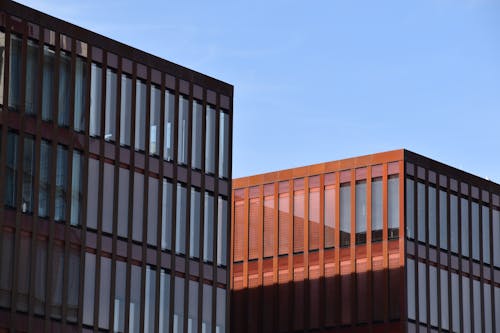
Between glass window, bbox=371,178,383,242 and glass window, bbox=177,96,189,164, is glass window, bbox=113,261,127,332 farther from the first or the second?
glass window, bbox=371,178,383,242

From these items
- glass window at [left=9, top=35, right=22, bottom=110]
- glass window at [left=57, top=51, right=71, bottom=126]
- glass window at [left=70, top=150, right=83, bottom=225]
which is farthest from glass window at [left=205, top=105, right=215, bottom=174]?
glass window at [left=9, top=35, right=22, bottom=110]

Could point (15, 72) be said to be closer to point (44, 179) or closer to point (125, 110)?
point (44, 179)

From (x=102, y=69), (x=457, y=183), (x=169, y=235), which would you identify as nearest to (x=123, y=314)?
(x=169, y=235)

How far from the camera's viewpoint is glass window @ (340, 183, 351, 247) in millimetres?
99750

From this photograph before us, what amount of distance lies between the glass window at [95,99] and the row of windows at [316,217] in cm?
2509

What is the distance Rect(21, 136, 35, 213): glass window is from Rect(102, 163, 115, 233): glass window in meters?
4.94

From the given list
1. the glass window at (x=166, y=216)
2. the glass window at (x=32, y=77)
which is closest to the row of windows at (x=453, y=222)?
the glass window at (x=166, y=216)

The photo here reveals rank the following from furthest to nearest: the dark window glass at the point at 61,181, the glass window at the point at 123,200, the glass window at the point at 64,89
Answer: the glass window at the point at 123,200 → the glass window at the point at 64,89 → the dark window glass at the point at 61,181

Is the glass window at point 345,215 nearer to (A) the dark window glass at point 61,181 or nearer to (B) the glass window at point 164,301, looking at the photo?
(B) the glass window at point 164,301

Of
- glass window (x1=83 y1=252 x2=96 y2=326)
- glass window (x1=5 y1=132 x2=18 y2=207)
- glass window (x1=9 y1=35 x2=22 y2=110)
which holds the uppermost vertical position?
glass window (x1=9 y1=35 x2=22 y2=110)

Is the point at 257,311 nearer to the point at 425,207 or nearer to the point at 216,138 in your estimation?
the point at 425,207

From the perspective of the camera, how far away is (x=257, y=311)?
103m

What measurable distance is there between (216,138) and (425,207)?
19108mm

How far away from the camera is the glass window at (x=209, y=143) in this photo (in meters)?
84.9
